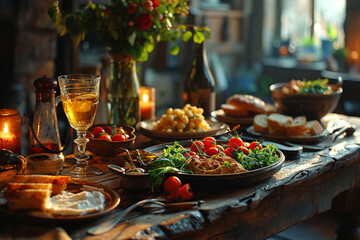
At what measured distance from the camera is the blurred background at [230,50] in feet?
11.3

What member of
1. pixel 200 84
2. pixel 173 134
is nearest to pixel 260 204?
pixel 173 134

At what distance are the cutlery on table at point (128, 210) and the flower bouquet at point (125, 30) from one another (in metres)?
0.82

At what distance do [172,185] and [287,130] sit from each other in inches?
31.4

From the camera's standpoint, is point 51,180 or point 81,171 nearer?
point 51,180

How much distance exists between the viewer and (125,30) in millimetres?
1813

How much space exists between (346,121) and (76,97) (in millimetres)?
1444

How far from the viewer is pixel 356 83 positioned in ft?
9.75

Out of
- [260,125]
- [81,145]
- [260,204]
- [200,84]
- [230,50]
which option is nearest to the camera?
[260,204]

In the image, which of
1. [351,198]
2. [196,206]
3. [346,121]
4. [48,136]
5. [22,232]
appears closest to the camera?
[22,232]

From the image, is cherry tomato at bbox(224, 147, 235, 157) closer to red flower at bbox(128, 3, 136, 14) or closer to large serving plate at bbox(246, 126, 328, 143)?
large serving plate at bbox(246, 126, 328, 143)

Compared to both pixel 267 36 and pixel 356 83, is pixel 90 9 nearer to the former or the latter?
pixel 356 83

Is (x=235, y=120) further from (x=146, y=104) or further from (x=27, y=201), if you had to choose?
(x=27, y=201)

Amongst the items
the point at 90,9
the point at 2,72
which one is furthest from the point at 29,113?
the point at 90,9

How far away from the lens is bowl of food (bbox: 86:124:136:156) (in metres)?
1.55
